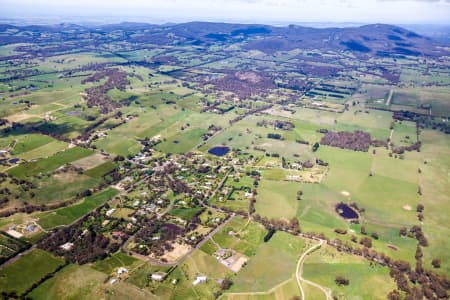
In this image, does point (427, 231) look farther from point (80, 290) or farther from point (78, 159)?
point (78, 159)

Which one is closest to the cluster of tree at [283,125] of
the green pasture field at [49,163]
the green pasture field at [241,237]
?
the green pasture field at [241,237]

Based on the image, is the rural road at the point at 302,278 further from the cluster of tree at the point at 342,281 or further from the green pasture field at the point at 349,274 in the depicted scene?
the cluster of tree at the point at 342,281

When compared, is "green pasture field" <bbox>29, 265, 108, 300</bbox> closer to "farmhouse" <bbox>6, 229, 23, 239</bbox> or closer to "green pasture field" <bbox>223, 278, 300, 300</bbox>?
"farmhouse" <bbox>6, 229, 23, 239</bbox>

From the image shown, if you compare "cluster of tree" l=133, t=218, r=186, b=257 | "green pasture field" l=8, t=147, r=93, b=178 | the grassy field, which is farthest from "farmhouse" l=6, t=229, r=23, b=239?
"green pasture field" l=8, t=147, r=93, b=178

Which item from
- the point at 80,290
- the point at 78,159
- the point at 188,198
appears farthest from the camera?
the point at 78,159

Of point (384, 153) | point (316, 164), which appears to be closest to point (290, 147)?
point (316, 164)

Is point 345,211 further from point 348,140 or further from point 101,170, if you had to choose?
point 101,170

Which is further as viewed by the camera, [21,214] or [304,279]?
[21,214]
